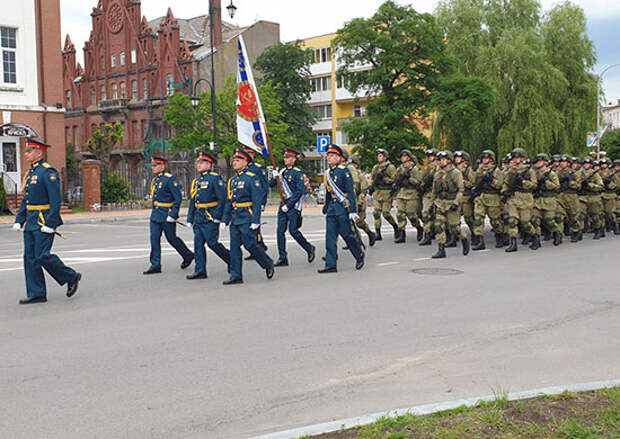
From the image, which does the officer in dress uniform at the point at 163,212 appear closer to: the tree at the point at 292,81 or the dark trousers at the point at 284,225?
the dark trousers at the point at 284,225

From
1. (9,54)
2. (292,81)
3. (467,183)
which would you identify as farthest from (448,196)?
(292,81)

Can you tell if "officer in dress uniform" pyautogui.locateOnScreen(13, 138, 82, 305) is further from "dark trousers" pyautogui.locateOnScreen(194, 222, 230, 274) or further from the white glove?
"dark trousers" pyautogui.locateOnScreen(194, 222, 230, 274)

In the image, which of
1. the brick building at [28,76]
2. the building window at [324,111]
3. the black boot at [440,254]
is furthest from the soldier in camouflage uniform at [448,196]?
the building window at [324,111]

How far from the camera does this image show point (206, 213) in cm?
1062

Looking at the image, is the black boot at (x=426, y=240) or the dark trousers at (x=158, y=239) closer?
the dark trousers at (x=158, y=239)

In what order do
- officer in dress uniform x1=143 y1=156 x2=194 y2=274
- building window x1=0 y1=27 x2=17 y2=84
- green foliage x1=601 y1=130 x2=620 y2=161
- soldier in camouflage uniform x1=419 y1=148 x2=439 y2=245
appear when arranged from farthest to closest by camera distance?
green foliage x1=601 y1=130 x2=620 y2=161 < building window x1=0 y1=27 x2=17 y2=84 < soldier in camouflage uniform x1=419 y1=148 x2=439 y2=245 < officer in dress uniform x1=143 y1=156 x2=194 y2=274

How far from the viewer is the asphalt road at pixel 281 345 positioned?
4688 millimetres

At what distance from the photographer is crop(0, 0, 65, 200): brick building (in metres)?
30.8

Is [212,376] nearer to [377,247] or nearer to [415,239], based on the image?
[377,247]

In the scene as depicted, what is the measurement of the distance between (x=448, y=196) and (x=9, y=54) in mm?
24528

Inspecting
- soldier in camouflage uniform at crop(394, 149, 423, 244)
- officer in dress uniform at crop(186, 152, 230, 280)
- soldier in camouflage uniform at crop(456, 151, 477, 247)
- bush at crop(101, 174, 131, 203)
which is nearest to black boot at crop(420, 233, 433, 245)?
soldier in camouflage uniform at crop(394, 149, 423, 244)

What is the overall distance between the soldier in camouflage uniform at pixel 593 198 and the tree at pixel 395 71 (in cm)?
2157

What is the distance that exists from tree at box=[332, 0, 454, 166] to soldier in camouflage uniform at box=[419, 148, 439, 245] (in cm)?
2383

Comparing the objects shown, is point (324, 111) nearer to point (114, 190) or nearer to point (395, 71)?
point (395, 71)
